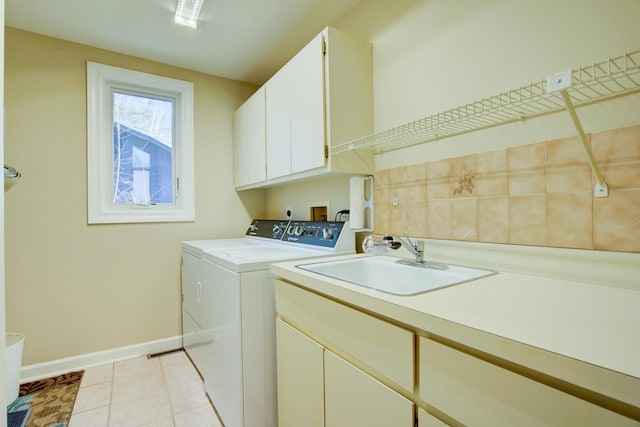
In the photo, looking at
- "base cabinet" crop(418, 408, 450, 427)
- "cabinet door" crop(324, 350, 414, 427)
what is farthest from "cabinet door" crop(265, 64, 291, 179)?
"base cabinet" crop(418, 408, 450, 427)

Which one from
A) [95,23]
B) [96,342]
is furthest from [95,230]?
[95,23]

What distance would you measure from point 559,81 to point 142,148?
9.17 ft

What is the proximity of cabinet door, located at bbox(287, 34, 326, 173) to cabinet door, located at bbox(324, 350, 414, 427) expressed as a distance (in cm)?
103

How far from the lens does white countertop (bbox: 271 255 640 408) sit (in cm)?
51

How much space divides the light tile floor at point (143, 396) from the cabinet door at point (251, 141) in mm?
1530

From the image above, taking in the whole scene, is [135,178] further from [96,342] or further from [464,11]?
[464,11]

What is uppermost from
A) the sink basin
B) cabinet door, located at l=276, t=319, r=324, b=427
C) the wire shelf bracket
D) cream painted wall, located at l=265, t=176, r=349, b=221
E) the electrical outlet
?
the wire shelf bracket

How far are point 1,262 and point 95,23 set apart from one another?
1941 mm

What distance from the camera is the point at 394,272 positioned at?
1381 mm

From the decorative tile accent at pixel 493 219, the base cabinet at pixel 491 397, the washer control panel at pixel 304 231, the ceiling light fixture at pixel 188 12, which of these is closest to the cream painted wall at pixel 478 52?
the decorative tile accent at pixel 493 219

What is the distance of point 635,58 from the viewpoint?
2.89 feet

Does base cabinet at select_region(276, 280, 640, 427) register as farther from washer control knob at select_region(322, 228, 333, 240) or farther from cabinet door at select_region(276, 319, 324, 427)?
washer control knob at select_region(322, 228, 333, 240)

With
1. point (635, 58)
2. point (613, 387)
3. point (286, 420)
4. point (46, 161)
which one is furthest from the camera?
point (46, 161)

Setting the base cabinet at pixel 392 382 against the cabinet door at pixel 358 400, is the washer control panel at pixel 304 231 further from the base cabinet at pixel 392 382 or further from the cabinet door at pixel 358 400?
the cabinet door at pixel 358 400
